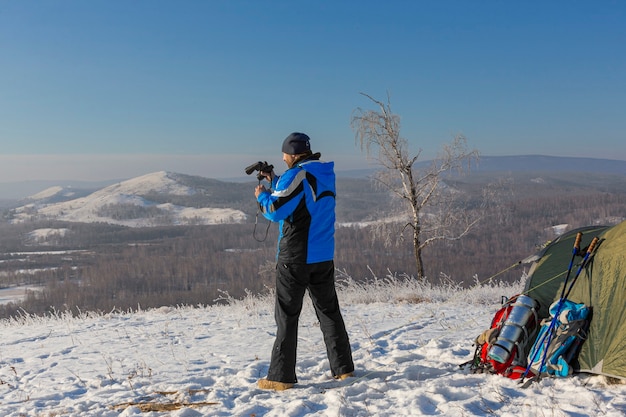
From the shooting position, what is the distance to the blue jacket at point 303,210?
17.7 feet

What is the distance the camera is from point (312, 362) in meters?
6.57

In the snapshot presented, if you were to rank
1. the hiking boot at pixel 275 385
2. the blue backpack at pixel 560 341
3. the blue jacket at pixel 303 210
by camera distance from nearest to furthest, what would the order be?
the blue backpack at pixel 560 341
the blue jacket at pixel 303 210
the hiking boot at pixel 275 385

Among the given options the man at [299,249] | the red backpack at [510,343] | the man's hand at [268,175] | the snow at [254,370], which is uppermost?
the man's hand at [268,175]

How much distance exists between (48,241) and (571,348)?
215m

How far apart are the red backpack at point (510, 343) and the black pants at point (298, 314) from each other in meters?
1.56

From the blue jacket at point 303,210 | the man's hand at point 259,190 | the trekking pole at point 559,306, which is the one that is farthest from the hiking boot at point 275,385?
the trekking pole at point 559,306

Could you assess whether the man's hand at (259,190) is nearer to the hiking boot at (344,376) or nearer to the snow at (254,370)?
the snow at (254,370)

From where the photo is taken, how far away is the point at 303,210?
219 inches

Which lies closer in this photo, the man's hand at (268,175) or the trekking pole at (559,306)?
the trekking pole at (559,306)

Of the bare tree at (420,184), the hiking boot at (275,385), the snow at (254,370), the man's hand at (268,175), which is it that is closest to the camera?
the snow at (254,370)

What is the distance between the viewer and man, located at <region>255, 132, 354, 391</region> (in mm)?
5469

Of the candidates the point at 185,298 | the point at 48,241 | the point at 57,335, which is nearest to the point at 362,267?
the point at 185,298

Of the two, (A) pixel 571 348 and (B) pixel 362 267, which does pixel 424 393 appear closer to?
→ (A) pixel 571 348

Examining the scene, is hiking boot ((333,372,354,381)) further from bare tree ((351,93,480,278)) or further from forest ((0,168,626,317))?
forest ((0,168,626,317))
